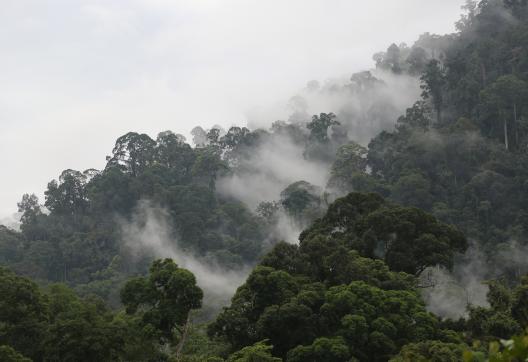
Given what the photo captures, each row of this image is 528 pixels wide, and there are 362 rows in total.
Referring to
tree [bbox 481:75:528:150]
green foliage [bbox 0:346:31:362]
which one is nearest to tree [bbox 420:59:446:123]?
tree [bbox 481:75:528:150]

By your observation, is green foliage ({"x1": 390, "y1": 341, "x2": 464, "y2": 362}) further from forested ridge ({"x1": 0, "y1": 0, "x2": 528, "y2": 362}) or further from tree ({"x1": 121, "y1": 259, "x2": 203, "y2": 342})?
tree ({"x1": 121, "y1": 259, "x2": 203, "y2": 342})

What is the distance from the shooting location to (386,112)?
8625cm

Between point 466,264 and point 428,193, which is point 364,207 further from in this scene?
point 428,193

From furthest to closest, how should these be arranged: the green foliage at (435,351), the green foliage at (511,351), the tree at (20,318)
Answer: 1. the tree at (20,318)
2. the green foliage at (435,351)
3. the green foliage at (511,351)

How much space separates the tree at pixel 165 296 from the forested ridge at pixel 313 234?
0.06 meters

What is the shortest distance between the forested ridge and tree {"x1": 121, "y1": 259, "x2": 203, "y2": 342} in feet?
0.19

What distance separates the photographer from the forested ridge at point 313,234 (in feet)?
81.5

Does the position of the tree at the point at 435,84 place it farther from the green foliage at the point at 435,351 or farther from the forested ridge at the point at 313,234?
the green foliage at the point at 435,351

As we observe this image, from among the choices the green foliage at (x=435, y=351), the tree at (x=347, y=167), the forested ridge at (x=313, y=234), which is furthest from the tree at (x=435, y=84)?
Result: the green foliage at (x=435, y=351)

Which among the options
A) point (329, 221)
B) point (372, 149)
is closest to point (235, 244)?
point (372, 149)

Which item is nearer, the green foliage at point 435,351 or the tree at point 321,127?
the green foliage at point 435,351

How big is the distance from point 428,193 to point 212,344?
2994 cm

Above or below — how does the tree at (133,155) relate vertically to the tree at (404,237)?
above

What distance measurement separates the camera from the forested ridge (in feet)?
81.5
